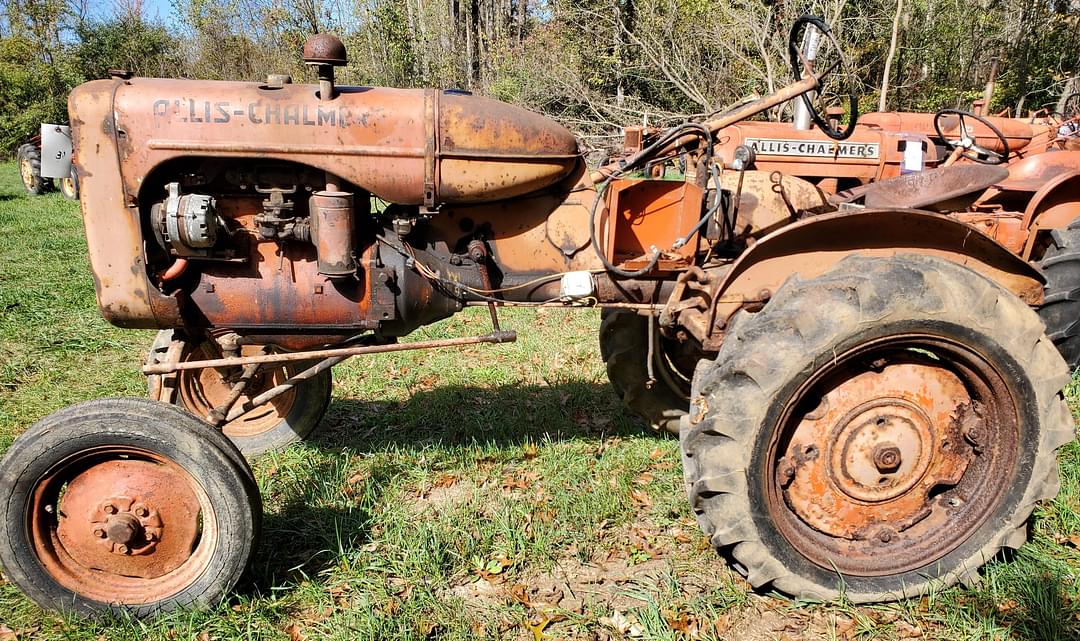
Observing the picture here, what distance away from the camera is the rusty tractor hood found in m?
2.49

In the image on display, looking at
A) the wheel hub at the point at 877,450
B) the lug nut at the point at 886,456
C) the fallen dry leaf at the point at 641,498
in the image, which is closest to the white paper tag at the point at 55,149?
the fallen dry leaf at the point at 641,498

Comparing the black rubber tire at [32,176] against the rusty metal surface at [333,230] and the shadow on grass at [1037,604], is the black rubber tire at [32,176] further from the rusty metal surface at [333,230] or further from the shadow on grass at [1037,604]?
the shadow on grass at [1037,604]

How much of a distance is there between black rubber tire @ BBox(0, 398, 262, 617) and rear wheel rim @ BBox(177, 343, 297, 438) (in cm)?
93

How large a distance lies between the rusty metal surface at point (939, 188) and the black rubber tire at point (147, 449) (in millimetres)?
2562

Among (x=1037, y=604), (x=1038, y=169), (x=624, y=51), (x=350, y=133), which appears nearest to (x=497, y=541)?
(x=350, y=133)

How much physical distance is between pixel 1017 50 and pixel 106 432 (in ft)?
56.2

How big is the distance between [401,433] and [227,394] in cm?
100

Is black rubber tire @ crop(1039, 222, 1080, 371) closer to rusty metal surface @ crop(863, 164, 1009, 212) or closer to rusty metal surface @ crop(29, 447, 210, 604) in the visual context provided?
rusty metal surface @ crop(863, 164, 1009, 212)

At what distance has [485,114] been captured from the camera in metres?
2.67

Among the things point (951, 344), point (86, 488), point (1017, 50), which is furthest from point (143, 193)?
point (1017, 50)

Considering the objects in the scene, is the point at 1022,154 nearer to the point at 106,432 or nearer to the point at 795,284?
the point at 795,284

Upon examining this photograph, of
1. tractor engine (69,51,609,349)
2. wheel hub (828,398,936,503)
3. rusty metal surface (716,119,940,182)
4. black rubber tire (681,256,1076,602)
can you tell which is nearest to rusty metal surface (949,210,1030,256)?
rusty metal surface (716,119,940,182)

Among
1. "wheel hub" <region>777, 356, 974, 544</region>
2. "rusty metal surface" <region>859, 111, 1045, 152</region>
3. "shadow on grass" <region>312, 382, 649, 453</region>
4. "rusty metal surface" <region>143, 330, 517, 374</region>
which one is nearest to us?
"wheel hub" <region>777, 356, 974, 544</region>

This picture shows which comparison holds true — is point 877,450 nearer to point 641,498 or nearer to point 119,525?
point 641,498
